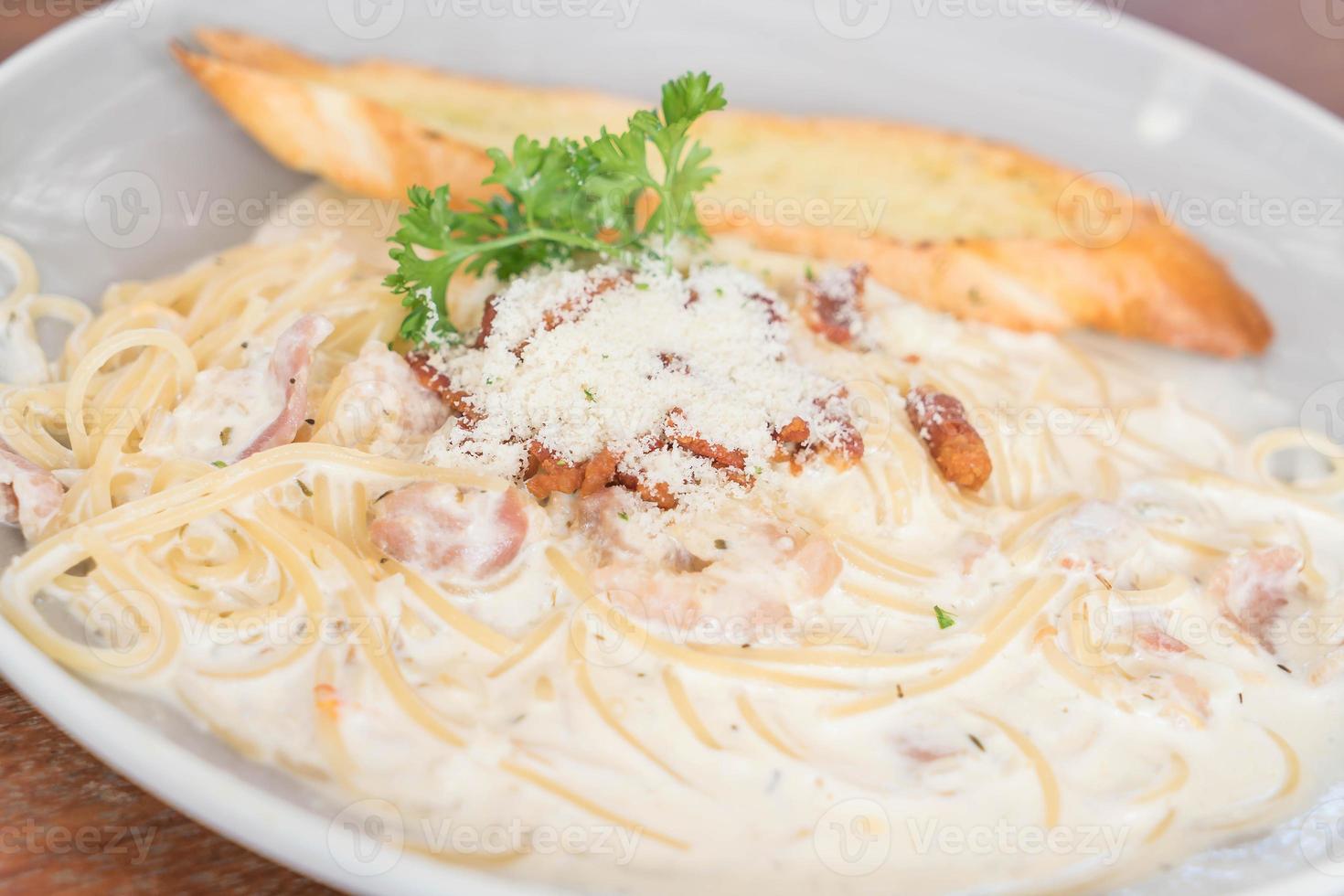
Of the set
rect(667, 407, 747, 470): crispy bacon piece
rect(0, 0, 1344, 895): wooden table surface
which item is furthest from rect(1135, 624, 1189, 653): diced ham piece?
rect(0, 0, 1344, 895): wooden table surface

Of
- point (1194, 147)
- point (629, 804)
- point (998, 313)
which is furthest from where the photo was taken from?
point (1194, 147)

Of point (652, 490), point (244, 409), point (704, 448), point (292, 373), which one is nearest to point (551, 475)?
point (652, 490)

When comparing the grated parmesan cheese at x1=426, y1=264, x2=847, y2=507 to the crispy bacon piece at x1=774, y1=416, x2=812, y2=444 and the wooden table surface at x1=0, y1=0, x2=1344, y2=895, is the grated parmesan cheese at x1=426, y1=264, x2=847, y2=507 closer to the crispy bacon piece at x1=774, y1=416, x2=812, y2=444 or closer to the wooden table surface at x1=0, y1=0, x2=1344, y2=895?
the crispy bacon piece at x1=774, y1=416, x2=812, y2=444

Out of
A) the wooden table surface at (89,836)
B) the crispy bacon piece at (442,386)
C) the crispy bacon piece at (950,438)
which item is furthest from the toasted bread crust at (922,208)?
the wooden table surface at (89,836)

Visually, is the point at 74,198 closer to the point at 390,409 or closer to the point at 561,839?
the point at 390,409

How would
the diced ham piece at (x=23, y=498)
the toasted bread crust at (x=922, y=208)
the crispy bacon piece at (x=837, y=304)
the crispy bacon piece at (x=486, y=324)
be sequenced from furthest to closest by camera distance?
1. the toasted bread crust at (x=922, y=208)
2. the crispy bacon piece at (x=837, y=304)
3. the crispy bacon piece at (x=486, y=324)
4. the diced ham piece at (x=23, y=498)

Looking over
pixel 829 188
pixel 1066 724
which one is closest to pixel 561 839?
pixel 1066 724

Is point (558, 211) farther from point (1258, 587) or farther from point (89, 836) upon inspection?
point (1258, 587)

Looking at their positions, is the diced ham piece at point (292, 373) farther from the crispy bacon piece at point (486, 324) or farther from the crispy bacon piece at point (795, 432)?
the crispy bacon piece at point (795, 432)
